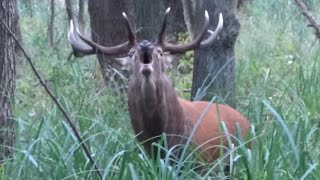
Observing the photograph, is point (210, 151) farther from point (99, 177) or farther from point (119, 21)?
point (119, 21)

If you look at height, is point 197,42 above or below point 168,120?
above

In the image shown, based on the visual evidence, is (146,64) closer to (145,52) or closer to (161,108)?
(145,52)

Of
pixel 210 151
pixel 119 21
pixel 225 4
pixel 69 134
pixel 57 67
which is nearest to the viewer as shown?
pixel 69 134

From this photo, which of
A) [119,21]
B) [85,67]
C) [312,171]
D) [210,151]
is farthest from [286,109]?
[119,21]

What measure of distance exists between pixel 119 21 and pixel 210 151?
194 inches

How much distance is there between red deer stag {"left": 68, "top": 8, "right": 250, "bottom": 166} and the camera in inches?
302

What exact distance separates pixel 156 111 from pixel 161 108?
0.05 metres

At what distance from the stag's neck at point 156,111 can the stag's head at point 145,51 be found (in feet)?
0.33

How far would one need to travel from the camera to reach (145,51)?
7.63 meters

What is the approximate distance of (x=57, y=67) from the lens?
9.96 m

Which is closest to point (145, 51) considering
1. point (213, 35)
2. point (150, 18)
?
point (213, 35)

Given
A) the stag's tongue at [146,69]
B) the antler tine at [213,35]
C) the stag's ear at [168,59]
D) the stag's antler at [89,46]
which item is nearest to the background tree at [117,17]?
the stag's antler at [89,46]

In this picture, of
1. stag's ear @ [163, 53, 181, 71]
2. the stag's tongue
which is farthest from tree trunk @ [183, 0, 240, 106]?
the stag's tongue

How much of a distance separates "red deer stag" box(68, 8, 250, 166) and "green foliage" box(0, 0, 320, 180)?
0.59 feet
